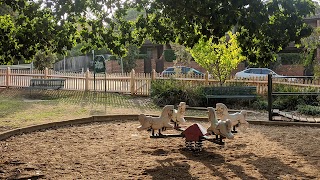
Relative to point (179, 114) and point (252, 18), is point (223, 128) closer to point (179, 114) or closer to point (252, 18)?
point (179, 114)

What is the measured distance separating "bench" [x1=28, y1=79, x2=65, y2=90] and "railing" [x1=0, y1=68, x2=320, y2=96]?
1.42 metres

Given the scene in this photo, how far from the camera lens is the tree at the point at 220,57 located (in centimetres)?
1911

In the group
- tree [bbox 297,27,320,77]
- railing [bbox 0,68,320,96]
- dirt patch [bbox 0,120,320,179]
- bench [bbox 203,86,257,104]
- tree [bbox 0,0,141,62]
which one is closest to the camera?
dirt patch [bbox 0,120,320,179]

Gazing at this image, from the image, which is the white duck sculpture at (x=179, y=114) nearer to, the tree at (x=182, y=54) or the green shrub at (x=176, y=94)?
the green shrub at (x=176, y=94)

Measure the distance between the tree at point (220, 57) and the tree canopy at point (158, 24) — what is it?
37.6 feet

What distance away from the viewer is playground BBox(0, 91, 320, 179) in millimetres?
6086

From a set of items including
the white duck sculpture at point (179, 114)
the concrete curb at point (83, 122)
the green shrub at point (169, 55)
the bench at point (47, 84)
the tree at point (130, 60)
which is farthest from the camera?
the green shrub at point (169, 55)

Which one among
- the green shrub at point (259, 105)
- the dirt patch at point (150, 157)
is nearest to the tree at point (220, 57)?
the green shrub at point (259, 105)

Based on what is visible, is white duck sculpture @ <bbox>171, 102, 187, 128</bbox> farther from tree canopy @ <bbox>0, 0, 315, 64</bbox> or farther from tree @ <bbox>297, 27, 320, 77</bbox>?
tree @ <bbox>297, 27, 320, 77</bbox>

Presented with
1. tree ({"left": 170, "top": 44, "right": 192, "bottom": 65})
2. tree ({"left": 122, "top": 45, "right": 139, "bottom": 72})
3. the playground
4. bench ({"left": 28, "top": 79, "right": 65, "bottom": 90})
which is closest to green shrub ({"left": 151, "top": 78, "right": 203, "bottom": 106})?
bench ({"left": 28, "top": 79, "right": 65, "bottom": 90})

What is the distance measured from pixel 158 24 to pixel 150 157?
254cm

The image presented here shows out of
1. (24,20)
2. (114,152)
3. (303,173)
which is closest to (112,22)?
(24,20)

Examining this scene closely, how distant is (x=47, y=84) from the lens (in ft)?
70.5

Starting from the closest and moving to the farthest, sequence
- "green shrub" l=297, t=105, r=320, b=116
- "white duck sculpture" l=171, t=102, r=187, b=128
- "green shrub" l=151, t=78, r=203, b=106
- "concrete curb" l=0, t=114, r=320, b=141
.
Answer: "white duck sculpture" l=171, t=102, r=187, b=128
"concrete curb" l=0, t=114, r=320, b=141
"green shrub" l=297, t=105, r=320, b=116
"green shrub" l=151, t=78, r=203, b=106
